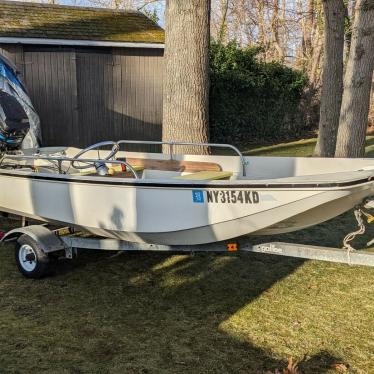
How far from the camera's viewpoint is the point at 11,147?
6.67 meters

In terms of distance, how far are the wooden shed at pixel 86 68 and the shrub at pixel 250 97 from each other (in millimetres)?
2524

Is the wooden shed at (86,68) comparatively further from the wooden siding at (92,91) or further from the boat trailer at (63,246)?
the boat trailer at (63,246)

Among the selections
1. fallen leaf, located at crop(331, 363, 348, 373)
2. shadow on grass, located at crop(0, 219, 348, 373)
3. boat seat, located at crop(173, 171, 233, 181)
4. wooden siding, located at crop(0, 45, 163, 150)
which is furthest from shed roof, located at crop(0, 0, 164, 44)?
fallen leaf, located at crop(331, 363, 348, 373)

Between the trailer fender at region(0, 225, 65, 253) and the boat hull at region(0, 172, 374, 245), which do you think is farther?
the trailer fender at region(0, 225, 65, 253)

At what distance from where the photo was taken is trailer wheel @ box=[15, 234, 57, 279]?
5250mm

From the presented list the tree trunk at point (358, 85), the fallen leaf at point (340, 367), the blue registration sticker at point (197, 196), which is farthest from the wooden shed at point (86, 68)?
the fallen leaf at point (340, 367)

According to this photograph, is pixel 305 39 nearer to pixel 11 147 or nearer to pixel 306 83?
pixel 306 83

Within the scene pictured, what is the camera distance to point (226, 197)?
168 inches

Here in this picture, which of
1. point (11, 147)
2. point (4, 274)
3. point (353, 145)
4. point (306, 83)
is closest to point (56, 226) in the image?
point (4, 274)

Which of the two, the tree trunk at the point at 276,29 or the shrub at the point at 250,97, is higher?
the tree trunk at the point at 276,29

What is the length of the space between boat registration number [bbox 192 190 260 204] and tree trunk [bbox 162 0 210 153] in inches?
149

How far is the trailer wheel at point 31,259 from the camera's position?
17.2 ft

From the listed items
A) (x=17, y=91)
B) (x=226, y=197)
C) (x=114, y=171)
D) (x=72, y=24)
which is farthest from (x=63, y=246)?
(x=72, y=24)

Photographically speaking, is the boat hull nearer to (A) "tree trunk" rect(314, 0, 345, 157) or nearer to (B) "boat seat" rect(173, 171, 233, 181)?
(B) "boat seat" rect(173, 171, 233, 181)
